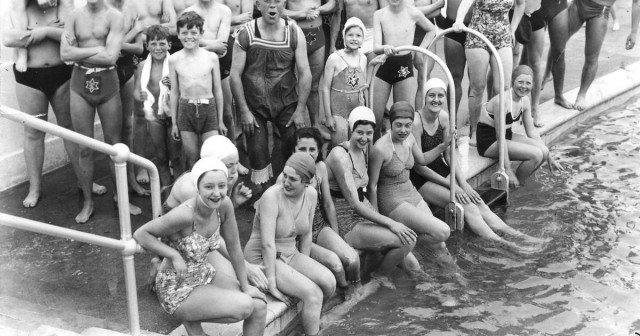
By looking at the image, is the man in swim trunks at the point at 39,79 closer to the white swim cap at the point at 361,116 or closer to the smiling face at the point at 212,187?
the white swim cap at the point at 361,116

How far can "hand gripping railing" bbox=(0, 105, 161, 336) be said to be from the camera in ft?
18.1

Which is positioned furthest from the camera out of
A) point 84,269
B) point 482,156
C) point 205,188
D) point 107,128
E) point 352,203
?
point 482,156

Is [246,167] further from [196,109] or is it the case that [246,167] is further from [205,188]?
[205,188]

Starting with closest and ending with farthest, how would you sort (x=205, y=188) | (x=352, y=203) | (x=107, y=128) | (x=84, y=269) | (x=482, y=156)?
(x=205, y=188) → (x=84, y=269) → (x=352, y=203) → (x=107, y=128) → (x=482, y=156)

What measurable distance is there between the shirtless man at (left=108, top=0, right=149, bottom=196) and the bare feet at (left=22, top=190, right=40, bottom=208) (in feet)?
2.71

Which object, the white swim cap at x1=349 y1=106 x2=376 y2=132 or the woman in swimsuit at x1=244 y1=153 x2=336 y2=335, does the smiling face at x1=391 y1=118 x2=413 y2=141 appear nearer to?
the white swim cap at x1=349 y1=106 x2=376 y2=132

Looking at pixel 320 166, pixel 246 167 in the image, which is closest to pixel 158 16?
pixel 246 167

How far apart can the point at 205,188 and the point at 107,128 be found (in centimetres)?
279

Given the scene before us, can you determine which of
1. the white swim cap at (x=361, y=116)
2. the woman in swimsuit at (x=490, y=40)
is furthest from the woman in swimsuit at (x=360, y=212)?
the woman in swimsuit at (x=490, y=40)

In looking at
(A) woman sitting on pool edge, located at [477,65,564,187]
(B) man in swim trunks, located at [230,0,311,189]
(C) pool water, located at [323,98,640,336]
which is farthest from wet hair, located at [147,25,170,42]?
(A) woman sitting on pool edge, located at [477,65,564,187]

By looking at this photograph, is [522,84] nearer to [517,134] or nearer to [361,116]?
[517,134]

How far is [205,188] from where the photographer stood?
6141mm

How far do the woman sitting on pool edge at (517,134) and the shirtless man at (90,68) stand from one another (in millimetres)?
3833

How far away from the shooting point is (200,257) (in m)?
6.41
